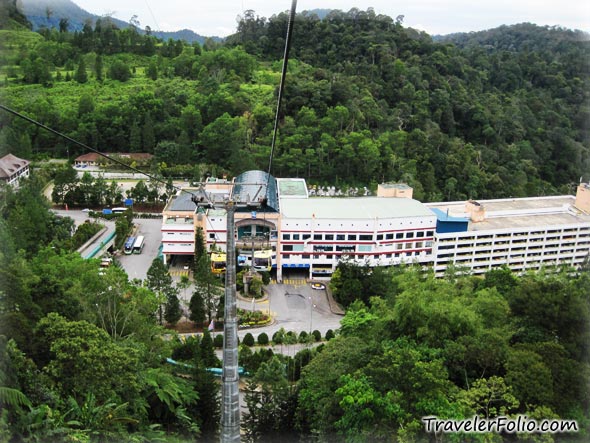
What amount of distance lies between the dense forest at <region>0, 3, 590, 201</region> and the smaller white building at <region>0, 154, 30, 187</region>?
471mm

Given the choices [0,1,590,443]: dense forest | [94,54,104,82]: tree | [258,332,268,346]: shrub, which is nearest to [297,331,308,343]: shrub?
[0,1,590,443]: dense forest

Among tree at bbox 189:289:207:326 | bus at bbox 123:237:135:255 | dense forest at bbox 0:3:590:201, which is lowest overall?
tree at bbox 189:289:207:326

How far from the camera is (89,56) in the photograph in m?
22.0

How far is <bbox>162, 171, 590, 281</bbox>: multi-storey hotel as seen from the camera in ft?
34.2

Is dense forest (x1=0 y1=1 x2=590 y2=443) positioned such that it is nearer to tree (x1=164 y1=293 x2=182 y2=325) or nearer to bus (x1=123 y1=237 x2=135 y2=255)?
tree (x1=164 y1=293 x2=182 y2=325)

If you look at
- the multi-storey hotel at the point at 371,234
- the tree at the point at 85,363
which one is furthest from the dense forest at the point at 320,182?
the multi-storey hotel at the point at 371,234

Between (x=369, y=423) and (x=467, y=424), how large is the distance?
715mm

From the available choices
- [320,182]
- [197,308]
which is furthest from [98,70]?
[197,308]

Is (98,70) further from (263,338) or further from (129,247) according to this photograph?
(263,338)

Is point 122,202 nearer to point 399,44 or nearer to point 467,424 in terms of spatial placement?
point 467,424

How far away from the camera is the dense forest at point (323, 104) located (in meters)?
16.1

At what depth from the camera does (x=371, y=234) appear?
10.4 metres

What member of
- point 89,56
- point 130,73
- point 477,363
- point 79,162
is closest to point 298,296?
point 477,363

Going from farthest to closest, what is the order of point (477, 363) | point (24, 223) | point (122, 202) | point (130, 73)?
point (130, 73) → point (122, 202) → point (24, 223) → point (477, 363)
